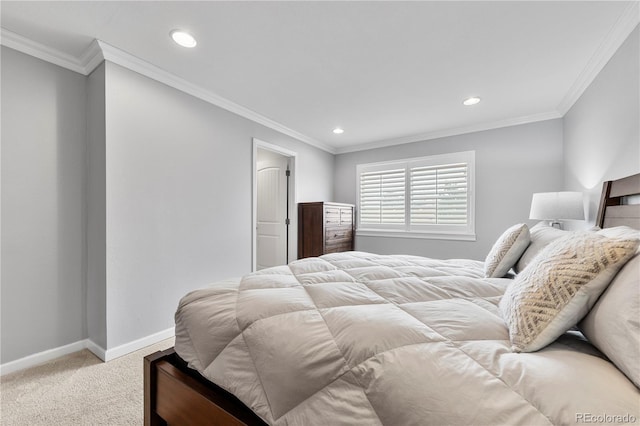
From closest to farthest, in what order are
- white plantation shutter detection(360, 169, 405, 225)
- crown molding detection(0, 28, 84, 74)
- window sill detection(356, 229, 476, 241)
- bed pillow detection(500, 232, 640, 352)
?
bed pillow detection(500, 232, 640, 352)
crown molding detection(0, 28, 84, 74)
window sill detection(356, 229, 476, 241)
white plantation shutter detection(360, 169, 405, 225)

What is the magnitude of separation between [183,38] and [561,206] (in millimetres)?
3452

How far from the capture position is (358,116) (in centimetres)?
343

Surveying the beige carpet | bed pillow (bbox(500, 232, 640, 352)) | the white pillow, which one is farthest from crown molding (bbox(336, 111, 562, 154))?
the beige carpet

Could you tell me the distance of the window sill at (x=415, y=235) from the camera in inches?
150

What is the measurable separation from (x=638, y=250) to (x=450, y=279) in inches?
27.7

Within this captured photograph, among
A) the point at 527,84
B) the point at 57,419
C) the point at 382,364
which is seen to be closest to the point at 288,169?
the point at 527,84

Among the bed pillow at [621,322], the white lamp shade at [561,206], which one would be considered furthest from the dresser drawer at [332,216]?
the bed pillow at [621,322]

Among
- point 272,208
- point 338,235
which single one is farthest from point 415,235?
point 272,208

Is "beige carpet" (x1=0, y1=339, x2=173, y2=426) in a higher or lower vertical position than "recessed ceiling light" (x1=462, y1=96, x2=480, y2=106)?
lower

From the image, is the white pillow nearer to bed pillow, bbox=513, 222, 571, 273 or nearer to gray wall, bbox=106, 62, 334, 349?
bed pillow, bbox=513, 222, 571, 273

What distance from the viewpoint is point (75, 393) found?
1.66 metres

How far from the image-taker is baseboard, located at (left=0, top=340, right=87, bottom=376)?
1865 mm

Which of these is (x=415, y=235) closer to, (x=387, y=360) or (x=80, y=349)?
(x=387, y=360)

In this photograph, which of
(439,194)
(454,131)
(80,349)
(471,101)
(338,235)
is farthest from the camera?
(338,235)
